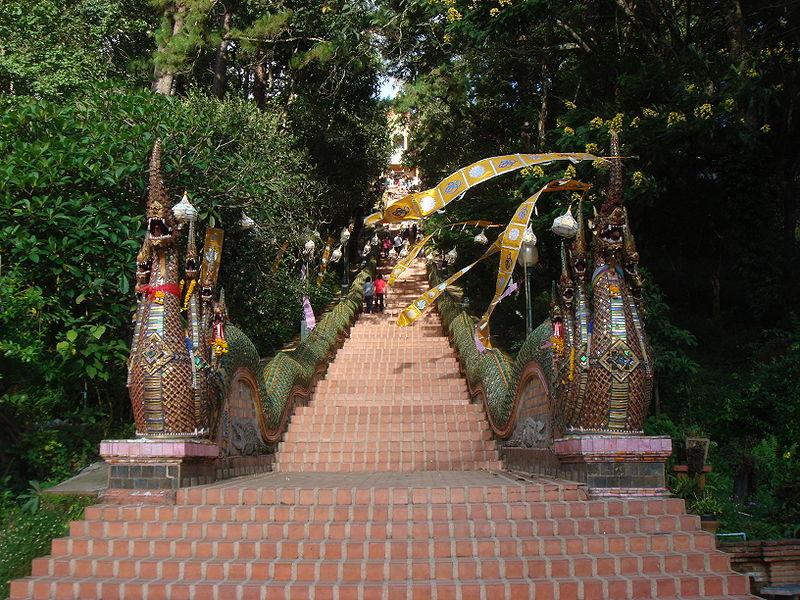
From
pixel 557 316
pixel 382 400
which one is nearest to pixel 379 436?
pixel 382 400

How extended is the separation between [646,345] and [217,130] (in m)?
7.88

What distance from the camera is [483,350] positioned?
1125 cm

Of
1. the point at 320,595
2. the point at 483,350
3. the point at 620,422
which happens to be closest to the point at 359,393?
the point at 483,350

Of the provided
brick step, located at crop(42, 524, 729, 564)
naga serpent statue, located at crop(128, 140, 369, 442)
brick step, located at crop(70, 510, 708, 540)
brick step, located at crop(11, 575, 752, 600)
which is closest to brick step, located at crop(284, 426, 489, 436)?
naga serpent statue, located at crop(128, 140, 369, 442)

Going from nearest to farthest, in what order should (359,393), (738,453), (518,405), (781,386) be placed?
(518,405), (738,453), (781,386), (359,393)

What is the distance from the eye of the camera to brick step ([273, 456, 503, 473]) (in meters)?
9.53

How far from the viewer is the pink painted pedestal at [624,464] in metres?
6.39

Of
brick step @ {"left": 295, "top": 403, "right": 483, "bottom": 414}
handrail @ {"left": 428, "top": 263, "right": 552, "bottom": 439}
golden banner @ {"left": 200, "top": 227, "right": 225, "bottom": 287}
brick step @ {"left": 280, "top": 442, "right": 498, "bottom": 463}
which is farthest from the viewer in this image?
brick step @ {"left": 295, "top": 403, "right": 483, "bottom": 414}

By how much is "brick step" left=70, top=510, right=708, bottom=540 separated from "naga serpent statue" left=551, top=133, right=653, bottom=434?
86cm

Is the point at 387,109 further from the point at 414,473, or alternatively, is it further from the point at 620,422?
the point at 620,422

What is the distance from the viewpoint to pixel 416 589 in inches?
203

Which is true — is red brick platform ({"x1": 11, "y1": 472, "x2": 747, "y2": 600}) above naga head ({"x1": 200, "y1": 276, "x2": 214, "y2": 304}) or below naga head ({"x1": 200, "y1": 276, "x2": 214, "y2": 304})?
below

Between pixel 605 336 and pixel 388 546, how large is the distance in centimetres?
261

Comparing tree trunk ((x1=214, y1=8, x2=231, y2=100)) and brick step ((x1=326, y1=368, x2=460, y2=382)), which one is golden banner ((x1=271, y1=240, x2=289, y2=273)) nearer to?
brick step ((x1=326, y1=368, x2=460, y2=382))
